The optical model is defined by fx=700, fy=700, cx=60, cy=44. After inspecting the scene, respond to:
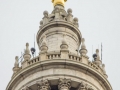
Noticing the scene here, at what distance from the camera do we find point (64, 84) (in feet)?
217

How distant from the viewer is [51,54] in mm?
68188

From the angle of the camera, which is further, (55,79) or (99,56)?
(99,56)

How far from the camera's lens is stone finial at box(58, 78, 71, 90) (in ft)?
216

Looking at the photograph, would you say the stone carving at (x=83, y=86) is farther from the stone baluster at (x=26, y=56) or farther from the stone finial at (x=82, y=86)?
the stone baluster at (x=26, y=56)

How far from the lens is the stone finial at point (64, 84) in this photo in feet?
216

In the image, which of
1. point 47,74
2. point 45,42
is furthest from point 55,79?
Result: point 45,42

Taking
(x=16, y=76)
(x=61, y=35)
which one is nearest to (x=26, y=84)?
(x=16, y=76)

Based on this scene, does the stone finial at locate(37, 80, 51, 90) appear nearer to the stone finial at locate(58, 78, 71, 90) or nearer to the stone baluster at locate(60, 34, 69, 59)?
the stone finial at locate(58, 78, 71, 90)

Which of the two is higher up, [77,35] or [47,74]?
[77,35]

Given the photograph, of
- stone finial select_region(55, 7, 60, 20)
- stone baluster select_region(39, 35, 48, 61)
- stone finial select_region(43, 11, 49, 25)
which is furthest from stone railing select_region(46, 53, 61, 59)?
stone finial select_region(55, 7, 60, 20)

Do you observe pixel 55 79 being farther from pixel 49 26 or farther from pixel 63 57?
pixel 49 26

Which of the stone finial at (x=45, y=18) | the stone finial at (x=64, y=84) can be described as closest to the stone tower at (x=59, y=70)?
the stone finial at (x=64, y=84)

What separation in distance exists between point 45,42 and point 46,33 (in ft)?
10.7

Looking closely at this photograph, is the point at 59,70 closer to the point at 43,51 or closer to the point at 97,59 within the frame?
the point at 43,51
